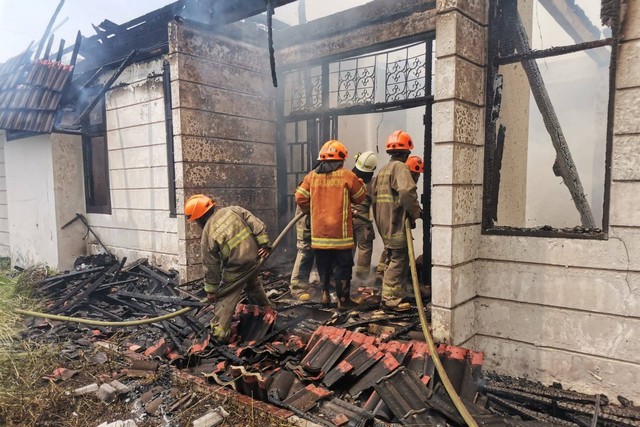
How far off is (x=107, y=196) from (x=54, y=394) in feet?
19.6

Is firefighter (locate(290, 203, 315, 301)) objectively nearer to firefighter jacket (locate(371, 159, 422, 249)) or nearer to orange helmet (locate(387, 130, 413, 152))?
firefighter jacket (locate(371, 159, 422, 249))

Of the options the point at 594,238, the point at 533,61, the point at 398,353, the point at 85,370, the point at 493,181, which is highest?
the point at 533,61

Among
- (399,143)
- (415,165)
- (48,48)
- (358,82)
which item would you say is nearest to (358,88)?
(358,82)

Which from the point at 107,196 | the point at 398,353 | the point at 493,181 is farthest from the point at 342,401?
the point at 107,196

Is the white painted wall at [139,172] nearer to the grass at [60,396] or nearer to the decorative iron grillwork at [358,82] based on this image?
the decorative iron grillwork at [358,82]

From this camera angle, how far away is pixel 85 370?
4.84m

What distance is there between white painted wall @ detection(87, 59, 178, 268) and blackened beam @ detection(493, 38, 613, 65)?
612 centimetres

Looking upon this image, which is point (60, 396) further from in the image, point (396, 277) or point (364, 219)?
point (364, 219)

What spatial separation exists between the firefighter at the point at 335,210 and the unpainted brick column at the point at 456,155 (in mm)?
1483

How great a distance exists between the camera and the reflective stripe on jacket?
5301mm

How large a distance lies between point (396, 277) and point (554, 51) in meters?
2.98

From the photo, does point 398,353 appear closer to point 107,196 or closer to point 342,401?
point 342,401

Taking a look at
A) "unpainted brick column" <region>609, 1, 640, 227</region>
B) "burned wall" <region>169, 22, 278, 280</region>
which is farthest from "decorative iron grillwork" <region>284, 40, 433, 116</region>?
"unpainted brick column" <region>609, 1, 640, 227</region>

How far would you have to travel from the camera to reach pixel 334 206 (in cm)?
531
